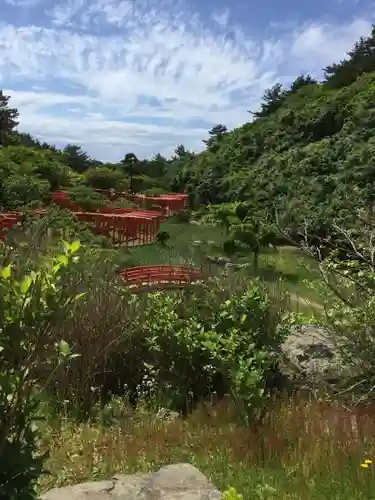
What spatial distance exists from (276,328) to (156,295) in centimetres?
115

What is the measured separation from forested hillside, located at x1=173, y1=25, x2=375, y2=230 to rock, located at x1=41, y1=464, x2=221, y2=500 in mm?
8977

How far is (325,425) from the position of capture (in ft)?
12.3

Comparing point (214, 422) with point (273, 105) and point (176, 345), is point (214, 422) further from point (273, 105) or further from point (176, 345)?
point (273, 105)

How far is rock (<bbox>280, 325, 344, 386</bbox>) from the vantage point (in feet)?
16.2

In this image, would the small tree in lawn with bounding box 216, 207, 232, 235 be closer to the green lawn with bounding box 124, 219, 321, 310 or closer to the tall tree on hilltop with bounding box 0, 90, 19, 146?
the green lawn with bounding box 124, 219, 321, 310

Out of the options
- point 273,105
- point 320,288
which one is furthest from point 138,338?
point 273,105

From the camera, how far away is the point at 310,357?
5367mm

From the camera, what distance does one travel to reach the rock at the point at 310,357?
4.93 meters

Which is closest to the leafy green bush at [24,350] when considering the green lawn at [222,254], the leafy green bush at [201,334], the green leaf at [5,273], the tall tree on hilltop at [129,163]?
the green leaf at [5,273]

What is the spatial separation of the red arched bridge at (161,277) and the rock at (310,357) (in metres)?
1.10

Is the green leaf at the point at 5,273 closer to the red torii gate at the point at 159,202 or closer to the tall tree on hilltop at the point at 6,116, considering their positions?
the red torii gate at the point at 159,202

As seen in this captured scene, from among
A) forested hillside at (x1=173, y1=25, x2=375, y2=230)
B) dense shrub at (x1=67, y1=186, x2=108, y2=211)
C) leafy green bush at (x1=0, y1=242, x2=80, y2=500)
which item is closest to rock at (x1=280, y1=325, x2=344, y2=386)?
leafy green bush at (x1=0, y1=242, x2=80, y2=500)

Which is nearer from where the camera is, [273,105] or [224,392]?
[224,392]

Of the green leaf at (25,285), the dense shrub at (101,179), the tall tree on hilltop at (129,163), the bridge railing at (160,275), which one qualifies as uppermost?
the tall tree on hilltop at (129,163)
